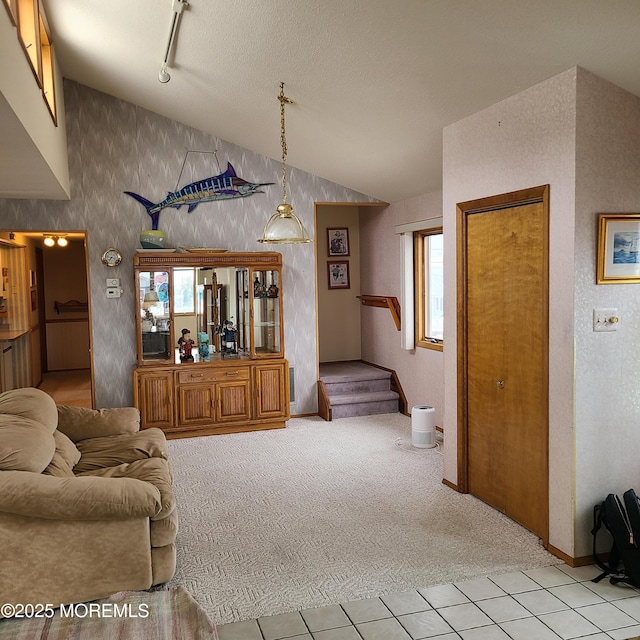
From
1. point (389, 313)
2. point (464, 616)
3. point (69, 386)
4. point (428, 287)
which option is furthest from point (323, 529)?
point (69, 386)

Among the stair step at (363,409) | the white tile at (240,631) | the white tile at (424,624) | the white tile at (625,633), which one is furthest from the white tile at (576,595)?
the stair step at (363,409)

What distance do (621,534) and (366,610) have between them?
1.38 meters

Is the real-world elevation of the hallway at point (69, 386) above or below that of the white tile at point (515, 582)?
above

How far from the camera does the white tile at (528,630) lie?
9.09 feet

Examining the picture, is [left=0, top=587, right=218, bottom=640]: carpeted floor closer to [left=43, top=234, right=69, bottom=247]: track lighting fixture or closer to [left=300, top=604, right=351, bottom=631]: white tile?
[left=300, top=604, right=351, bottom=631]: white tile

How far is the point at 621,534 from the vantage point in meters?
3.24

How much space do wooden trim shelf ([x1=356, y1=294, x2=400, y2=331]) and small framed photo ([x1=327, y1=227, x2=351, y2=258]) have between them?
0.68 metres

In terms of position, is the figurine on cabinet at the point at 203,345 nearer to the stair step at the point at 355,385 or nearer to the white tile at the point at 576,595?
the stair step at the point at 355,385

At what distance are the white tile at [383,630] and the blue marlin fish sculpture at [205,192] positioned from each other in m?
4.68

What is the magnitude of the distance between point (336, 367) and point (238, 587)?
4.74 meters

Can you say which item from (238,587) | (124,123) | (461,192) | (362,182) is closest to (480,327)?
(461,192)

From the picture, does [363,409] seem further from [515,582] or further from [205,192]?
[515,582]

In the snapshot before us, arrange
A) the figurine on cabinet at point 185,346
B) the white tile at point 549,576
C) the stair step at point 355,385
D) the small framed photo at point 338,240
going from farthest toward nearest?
the small framed photo at point 338,240, the stair step at point 355,385, the figurine on cabinet at point 185,346, the white tile at point 549,576

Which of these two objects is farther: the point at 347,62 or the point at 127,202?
the point at 127,202
